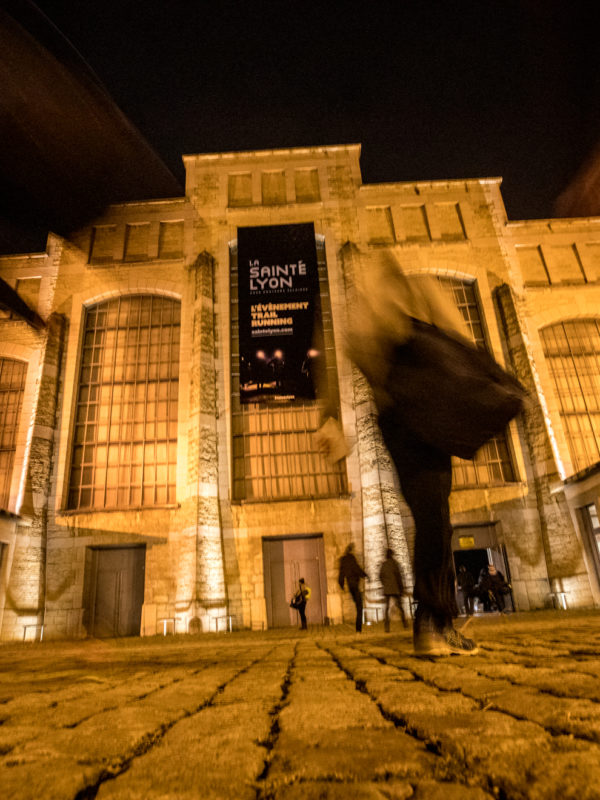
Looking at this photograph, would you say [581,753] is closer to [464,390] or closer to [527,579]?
[464,390]

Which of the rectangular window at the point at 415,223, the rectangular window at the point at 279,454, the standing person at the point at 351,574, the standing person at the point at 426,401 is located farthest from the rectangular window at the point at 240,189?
the standing person at the point at 426,401

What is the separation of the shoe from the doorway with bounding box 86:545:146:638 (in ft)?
40.4

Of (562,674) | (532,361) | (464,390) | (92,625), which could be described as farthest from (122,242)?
(562,674)

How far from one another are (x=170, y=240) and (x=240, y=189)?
10.9ft

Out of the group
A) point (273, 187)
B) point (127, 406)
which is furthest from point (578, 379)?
point (127, 406)

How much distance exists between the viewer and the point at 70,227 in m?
6.41

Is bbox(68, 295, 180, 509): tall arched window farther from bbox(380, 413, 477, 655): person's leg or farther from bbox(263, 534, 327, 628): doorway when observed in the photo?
bbox(380, 413, 477, 655): person's leg

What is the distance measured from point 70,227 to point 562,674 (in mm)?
7116

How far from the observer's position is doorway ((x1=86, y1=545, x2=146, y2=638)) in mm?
12992

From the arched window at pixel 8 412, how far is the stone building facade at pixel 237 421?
2.5 inches

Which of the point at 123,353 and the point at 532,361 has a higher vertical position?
the point at 123,353

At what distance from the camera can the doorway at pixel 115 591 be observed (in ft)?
42.6

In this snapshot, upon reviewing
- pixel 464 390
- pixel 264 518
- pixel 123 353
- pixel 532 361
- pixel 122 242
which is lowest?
pixel 464 390

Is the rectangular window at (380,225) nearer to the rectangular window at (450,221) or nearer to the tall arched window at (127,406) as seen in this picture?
the rectangular window at (450,221)
